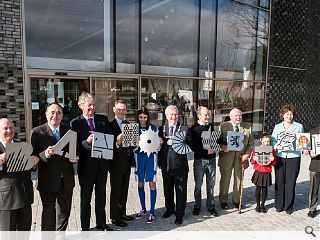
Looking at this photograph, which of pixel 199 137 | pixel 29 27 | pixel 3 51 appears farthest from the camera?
pixel 29 27

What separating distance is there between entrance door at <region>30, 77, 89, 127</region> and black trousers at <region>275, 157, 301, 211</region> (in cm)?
493

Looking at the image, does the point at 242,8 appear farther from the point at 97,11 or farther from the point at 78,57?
the point at 78,57

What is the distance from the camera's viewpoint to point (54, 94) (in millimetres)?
7742

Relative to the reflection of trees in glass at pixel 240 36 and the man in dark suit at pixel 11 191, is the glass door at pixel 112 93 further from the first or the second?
the man in dark suit at pixel 11 191

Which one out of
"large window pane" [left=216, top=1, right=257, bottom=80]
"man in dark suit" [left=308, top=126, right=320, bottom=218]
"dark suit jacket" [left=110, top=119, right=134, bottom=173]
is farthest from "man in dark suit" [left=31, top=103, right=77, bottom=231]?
"large window pane" [left=216, top=1, right=257, bottom=80]

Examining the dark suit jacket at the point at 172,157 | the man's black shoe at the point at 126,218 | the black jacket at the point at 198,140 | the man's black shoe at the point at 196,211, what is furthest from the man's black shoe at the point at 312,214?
the man's black shoe at the point at 126,218

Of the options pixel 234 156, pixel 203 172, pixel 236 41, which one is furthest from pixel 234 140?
pixel 236 41

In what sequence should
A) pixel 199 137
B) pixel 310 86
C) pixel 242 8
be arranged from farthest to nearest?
pixel 310 86
pixel 242 8
pixel 199 137

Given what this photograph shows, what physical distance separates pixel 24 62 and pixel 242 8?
814cm

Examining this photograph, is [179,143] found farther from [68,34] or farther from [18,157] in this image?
[68,34]

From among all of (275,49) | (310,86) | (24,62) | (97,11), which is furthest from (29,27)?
(310,86)

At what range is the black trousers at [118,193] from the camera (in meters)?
4.14

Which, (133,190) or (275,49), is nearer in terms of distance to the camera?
(133,190)

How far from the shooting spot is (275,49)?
11469 millimetres
